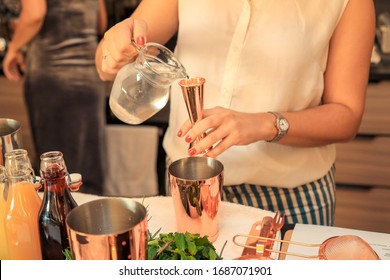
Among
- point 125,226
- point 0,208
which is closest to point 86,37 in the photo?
point 0,208

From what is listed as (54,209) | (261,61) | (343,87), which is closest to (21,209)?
(54,209)

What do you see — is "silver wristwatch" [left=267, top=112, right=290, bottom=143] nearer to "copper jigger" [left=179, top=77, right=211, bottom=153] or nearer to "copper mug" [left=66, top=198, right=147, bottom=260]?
"copper jigger" [left=179, top=77, right=211, bottom=153]

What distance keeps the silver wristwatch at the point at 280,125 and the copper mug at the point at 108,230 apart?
578 millimetres

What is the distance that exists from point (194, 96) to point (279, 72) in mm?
408

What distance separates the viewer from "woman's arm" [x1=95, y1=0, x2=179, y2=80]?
1234 mm

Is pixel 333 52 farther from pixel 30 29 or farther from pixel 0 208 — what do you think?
pixel 30 29

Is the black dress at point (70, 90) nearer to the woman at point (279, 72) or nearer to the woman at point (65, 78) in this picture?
the woman at point (65, 78)

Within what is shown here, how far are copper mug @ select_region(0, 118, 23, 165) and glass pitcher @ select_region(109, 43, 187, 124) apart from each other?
8.1 inches

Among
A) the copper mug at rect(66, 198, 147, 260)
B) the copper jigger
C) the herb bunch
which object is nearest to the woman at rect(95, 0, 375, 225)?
the copper jigger

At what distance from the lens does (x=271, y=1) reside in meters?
1.47

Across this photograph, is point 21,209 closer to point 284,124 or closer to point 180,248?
point 180,248

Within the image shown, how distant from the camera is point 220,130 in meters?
1.23
